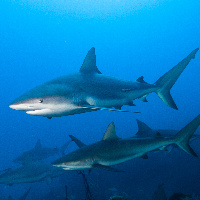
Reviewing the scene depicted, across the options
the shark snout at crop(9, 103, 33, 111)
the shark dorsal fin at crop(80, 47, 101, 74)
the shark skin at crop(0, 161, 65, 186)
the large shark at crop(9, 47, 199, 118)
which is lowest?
the shark skin at crop(0, 161, 65, 186)

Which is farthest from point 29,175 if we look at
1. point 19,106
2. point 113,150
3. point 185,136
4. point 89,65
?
point 185,136

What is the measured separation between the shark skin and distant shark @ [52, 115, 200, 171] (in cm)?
637

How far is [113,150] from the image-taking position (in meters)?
4.33

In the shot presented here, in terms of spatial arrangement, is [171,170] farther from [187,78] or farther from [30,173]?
[187,78]

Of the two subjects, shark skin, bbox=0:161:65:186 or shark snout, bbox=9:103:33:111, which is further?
shark skin, bbox=0:161:65:186

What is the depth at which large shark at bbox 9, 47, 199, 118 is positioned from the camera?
3.53m

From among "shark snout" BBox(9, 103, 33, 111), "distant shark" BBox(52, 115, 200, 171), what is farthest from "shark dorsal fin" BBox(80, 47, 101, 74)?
"shark snout" BBox(9, 103, 33, 111)

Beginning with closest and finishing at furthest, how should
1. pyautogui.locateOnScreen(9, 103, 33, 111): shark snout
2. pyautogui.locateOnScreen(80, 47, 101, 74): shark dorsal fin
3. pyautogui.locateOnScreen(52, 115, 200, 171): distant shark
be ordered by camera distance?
pyautogui.locateOnScreen(9, 103, 33, 111): shark snout
pyautogui.locateOnScreen(52, 115, 200, 171): distant shark
pyautogui.locateOnScreen(80, 47, 101, 74): shark dorsal fin

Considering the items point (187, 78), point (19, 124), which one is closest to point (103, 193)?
point (19, 124)

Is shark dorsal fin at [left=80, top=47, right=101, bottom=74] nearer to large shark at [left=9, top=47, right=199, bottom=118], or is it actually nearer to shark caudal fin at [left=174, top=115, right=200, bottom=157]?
large shark at [left=9, top=47, right=199, bottom=118]

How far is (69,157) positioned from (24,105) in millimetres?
1703

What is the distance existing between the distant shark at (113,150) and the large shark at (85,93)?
0.88m

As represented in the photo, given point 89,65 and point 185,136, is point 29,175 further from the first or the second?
point 185,136

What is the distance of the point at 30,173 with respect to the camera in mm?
10070
